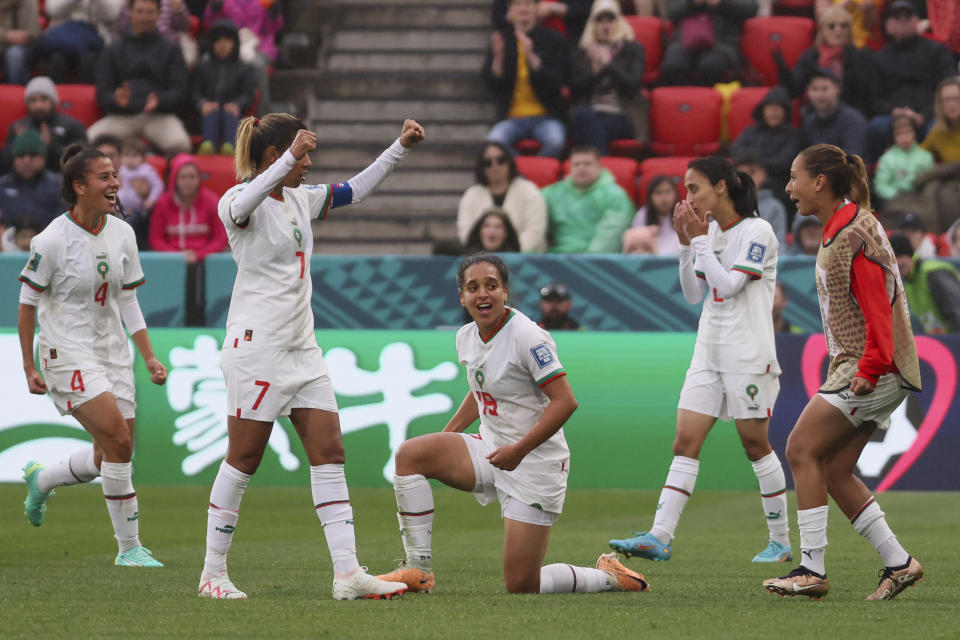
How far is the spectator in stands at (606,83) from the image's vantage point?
15562 millimetres

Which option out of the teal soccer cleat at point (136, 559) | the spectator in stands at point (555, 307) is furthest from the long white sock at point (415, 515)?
the spectator in stands at point (555, 307)

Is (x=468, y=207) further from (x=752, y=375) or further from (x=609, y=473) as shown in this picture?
(x=752, y=375)

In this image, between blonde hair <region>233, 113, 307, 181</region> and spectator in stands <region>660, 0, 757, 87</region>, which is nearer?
blonde hair <region>233, 113, 307, 181</region>

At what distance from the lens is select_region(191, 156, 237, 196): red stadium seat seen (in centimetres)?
1491

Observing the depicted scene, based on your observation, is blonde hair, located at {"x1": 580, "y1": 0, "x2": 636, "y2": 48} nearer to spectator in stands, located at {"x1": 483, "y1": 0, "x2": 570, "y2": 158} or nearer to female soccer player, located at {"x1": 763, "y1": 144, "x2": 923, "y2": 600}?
spectator in stands, located at {"x1": 483, "y1": 0, "x2": 570, "y2": 158}

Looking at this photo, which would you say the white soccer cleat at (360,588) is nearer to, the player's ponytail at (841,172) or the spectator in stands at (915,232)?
the player's ponytail at (841,172)

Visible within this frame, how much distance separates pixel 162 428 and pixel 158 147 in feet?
16.7

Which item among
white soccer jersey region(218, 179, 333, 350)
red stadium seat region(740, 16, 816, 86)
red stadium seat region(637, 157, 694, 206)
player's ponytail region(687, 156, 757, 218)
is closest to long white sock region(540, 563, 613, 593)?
white soccer jersey region(218, 179, 333, 350)

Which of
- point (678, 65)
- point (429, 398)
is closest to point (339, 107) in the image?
point (678, 65)

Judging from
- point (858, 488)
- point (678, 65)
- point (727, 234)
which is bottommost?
point (858, 488)

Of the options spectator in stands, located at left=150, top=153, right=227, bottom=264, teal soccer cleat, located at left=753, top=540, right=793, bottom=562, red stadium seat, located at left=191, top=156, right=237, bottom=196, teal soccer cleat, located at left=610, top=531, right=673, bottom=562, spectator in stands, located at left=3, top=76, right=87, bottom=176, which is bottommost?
teal soccer cleat, located at left=753, top=540, right=793, bottom=562

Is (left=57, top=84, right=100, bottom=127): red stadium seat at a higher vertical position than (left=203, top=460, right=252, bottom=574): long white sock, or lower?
higher

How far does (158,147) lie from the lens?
51.6 ft

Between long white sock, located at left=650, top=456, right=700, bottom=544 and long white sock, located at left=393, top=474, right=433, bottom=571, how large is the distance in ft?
5.11
